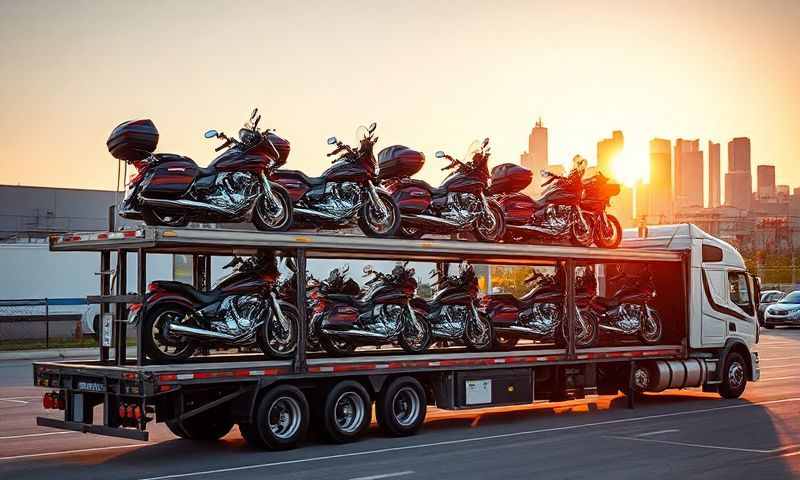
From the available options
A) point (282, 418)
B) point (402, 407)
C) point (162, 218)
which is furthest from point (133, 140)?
point (402, 407)

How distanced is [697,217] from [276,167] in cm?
11253

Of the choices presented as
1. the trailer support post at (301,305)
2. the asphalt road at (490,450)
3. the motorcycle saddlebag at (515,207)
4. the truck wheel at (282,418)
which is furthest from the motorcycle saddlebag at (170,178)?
the motorcycle saddlebag at (515,207)

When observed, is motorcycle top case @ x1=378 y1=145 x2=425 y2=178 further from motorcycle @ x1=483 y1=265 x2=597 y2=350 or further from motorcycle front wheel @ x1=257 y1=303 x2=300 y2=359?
motorcycle front wheel @ x1=257 y1=303 x2=300 y2=359

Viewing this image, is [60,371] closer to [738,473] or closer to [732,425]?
[738,473]

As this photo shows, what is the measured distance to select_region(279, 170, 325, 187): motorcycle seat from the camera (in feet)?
50.1

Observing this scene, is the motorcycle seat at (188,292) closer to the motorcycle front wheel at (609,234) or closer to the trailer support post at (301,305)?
the trailer support post at (301,305)

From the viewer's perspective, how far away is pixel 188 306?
13.3 meters

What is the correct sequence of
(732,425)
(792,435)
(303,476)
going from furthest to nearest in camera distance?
(732,425) < (792,435) < (303,476)

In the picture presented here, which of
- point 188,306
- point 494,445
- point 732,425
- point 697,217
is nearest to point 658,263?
point 732,425

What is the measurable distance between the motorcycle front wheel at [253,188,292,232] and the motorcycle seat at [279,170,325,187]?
20.1 inches

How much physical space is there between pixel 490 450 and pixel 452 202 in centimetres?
462

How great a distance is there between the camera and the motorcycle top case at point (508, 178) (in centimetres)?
1802

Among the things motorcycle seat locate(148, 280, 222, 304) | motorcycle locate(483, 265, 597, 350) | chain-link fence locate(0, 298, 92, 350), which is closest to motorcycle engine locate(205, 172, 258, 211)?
motorcycle seat locate(148, 280, 222, 304)

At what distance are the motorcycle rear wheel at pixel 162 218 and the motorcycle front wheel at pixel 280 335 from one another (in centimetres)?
160
